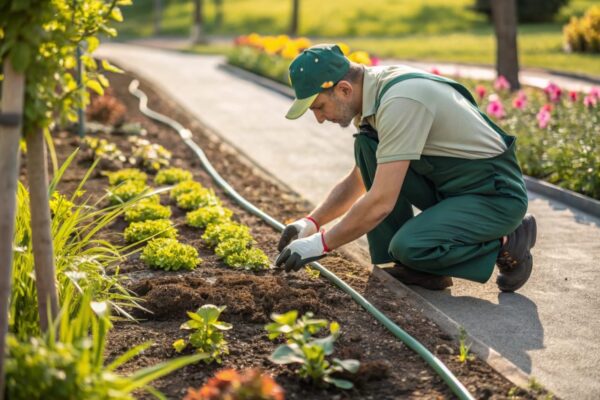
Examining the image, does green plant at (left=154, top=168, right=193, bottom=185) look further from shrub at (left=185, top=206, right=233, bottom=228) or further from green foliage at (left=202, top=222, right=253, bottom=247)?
green foliage at (left=202, top=222, right=253, bottom=247)

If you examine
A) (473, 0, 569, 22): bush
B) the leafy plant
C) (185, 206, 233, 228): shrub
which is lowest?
(473, 0, 569, 22): bush

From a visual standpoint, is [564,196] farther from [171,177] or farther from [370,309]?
[370,309]

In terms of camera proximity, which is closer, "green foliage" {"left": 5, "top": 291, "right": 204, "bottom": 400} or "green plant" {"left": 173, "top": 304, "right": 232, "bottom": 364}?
"green foliage" {"left": 5, "top": 291, "right": 204, "bottom": 400}

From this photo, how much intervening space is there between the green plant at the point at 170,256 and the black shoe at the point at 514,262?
1.86m

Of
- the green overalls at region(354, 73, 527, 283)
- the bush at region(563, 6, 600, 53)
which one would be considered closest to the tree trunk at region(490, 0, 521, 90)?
the bush at region(563, 6, 600, 53)

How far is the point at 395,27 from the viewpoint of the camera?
127 feet

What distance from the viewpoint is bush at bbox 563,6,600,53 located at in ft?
76.4

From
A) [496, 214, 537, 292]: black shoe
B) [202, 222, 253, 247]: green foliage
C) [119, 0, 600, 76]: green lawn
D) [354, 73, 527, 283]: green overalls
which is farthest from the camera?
[119, 0, 600, 76]: green lawn

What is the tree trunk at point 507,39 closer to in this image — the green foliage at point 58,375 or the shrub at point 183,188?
the shrub at point 183,188

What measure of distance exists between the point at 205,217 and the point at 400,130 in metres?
1.97

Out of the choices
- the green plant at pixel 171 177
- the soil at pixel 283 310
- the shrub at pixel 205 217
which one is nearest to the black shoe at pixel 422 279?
the soil at pixel 283 310

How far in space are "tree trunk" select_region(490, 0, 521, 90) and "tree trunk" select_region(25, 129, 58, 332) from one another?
12090 millimetres

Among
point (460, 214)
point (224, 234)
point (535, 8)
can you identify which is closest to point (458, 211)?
point (460, 214)

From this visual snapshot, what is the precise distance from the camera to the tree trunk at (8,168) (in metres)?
3.07
